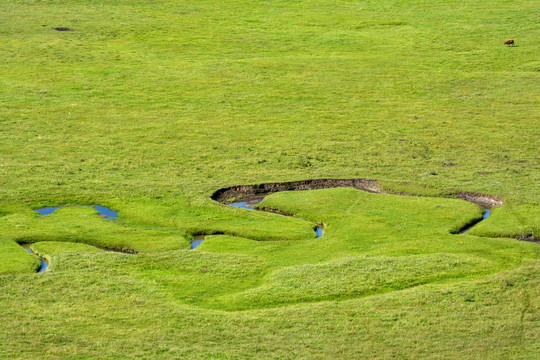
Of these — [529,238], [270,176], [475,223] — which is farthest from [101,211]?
[529,238]

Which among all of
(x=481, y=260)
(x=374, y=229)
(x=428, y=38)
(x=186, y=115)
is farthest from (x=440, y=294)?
(x=428, y=38)

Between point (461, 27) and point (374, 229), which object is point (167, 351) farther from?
point (461, 27)

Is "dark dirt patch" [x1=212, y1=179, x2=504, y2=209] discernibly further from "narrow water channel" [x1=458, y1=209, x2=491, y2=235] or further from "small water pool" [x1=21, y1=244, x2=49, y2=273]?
"small water pool" [x1=21, y1=244, x2=49, y2=273]

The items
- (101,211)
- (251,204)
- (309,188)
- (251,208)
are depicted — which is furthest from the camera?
(309,188)

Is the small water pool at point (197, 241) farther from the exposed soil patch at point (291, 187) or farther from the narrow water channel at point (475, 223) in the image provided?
the narrow water channel at point (475, 223)

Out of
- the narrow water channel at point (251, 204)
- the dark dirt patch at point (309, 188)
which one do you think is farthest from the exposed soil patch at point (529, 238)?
the narrow water channel at point (251, 204)

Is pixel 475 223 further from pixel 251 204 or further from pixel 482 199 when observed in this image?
pixel 251 204

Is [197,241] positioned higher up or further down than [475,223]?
higher up

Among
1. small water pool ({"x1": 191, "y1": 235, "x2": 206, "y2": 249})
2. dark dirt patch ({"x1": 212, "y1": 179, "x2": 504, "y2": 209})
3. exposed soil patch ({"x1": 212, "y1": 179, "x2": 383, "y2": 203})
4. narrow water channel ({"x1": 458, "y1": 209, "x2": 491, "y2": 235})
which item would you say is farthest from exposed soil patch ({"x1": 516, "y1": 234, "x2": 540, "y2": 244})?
small water pool ({"x1": 191, "y1": 235, "x2": 206, "y2": 249})
